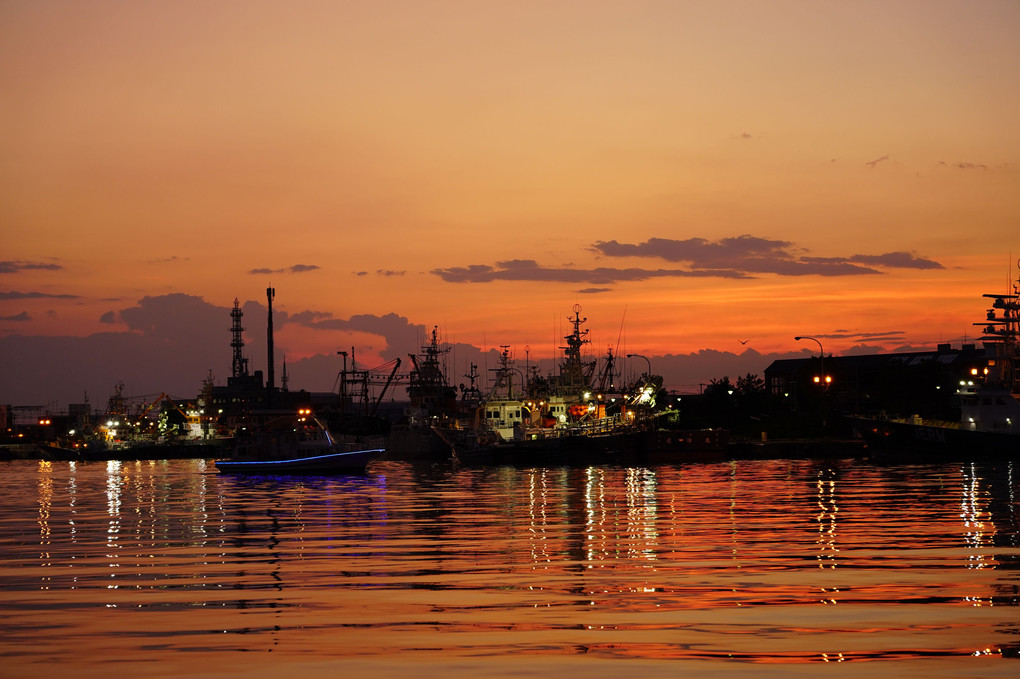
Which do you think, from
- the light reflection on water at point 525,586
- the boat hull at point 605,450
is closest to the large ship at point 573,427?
the boat hull at point 605,450

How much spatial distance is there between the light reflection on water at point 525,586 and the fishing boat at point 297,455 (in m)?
44.8

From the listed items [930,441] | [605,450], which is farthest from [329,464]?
[930,441]

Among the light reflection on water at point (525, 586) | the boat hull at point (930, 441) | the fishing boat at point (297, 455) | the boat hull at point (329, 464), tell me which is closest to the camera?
the light reflection on water at point (525, 586)

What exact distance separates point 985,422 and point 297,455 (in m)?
59.6

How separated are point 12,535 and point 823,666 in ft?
109

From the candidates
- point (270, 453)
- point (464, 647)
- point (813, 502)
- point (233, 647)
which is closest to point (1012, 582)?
point (464, 647)

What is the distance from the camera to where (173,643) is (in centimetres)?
→ 1788

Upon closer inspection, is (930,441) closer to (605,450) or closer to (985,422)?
(985,422)

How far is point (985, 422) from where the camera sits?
98125mm

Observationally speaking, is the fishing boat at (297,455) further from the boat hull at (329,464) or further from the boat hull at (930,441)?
the boat hull at (930,441)

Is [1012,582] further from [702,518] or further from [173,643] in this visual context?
[702,518]

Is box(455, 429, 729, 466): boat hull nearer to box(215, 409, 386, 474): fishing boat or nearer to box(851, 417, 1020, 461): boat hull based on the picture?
box(851, 417, 1020, 461): boat hull

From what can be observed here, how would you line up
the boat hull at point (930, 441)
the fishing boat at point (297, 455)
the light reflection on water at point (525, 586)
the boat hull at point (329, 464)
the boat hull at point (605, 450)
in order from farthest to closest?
the boat hull at point (605, 450)
the fishing boat at point (297, 455)
the boat hull at point (329, 464)
the boat hull at point (930, 441)
the light reflection on water at point (525, 586)

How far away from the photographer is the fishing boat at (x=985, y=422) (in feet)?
314
